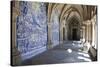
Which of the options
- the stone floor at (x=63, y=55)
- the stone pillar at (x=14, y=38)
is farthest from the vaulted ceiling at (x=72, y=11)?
the stone pillar at (x=14, y=38)

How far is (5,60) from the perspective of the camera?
296 centimetres

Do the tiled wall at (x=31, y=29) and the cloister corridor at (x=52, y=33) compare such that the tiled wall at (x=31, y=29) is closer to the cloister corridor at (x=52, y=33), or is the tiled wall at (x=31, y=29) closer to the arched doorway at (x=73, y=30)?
the cloister corridor at (x=52, y=33)

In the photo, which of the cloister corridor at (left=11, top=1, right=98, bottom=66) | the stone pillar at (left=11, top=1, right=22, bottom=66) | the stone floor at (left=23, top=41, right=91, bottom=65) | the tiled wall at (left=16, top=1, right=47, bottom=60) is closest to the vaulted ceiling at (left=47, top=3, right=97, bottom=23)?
the cloister corridor at (left=11, top=1, right=98, bottom=66)

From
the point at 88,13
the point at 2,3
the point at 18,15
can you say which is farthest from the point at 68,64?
the point at 2,3

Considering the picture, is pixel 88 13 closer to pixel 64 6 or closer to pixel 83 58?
pixel 64 6

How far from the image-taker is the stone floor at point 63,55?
3181 millimetres

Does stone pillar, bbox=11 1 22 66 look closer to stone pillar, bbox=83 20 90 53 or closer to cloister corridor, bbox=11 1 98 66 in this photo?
cloister corridor, bbox=11 1 98 66

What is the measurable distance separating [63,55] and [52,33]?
0.43m

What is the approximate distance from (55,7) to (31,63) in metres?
1.04

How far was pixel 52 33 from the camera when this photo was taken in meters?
3.24

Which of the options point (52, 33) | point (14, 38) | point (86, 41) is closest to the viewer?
point (14, 38)

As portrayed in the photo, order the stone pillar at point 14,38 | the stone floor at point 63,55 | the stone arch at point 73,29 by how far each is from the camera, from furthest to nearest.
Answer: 1. the stone arch at point 73,29
2. the stone floor at point 63,55
3. the stone pillar at point 14,38

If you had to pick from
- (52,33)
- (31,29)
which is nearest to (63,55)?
(52,33)

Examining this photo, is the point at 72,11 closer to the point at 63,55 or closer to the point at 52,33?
the point at 52,33
